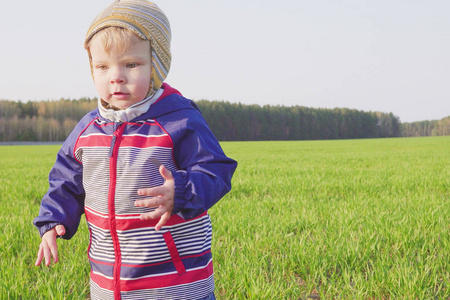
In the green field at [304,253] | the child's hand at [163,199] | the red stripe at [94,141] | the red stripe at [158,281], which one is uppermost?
the red stripe at [94,141]

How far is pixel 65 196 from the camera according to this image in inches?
75.5

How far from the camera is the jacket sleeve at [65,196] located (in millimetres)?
1873

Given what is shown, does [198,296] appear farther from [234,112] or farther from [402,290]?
[234,112]

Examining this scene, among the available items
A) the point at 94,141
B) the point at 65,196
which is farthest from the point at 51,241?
the point at 94,141

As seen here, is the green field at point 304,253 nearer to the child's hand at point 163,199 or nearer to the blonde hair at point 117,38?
the child's hand at point 163,199

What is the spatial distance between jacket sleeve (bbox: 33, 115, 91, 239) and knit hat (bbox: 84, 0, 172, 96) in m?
0.50

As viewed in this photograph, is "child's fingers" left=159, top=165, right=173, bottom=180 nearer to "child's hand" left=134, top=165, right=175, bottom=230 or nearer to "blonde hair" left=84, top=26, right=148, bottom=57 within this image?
"child's hand" left=134, top=165, right=175, bottom=230

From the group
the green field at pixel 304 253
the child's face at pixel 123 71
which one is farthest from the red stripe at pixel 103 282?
the green field at pixel 304 253

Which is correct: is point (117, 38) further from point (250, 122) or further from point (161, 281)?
point (250, 122)

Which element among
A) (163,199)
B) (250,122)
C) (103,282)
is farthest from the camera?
(250,122)

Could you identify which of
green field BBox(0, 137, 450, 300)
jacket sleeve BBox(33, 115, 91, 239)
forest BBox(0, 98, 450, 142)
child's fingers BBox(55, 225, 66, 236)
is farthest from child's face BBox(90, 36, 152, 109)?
forest BBox(0, 98, 450, 142)

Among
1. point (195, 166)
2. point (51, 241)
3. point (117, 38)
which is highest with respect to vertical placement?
point (117, 38)

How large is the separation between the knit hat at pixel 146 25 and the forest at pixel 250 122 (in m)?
84.6

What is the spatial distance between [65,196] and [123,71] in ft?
2.36
